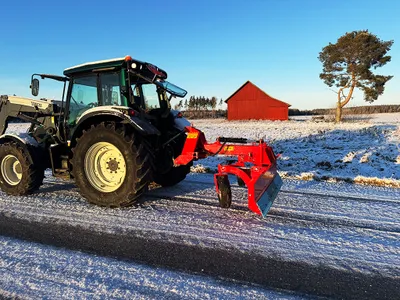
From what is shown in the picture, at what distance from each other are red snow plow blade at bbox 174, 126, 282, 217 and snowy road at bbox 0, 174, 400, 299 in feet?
0.82

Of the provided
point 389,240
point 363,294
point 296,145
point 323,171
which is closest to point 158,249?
point 363,294

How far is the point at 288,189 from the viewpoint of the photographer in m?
5.89

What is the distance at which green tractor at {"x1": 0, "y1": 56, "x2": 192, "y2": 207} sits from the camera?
466 cm

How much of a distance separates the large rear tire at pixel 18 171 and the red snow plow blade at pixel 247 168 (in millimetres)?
2380

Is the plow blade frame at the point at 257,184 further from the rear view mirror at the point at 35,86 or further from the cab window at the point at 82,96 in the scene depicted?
the rear view mirror at the point at 35,86

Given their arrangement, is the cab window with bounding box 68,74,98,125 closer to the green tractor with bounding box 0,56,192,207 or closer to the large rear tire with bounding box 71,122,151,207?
the green tractor with bounding box 0,56,192,207

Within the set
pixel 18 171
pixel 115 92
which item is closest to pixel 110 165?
pixel 115 92

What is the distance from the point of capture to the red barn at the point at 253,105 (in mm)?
42000

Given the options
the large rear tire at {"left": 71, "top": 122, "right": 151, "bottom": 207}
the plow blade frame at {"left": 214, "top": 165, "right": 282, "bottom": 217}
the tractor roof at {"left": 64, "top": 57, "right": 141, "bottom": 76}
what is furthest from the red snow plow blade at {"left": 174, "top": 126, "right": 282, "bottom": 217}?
the tractor roof at {"left": 64, "top": 57, "right": 141, "bottom": 76}

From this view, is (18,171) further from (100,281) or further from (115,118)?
(100,281)

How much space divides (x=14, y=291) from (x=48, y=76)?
4.18 meters

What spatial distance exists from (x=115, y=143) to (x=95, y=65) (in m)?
1.39

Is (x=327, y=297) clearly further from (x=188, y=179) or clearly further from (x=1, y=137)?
(x=1, y=137)

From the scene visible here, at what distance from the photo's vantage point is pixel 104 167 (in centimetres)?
499
